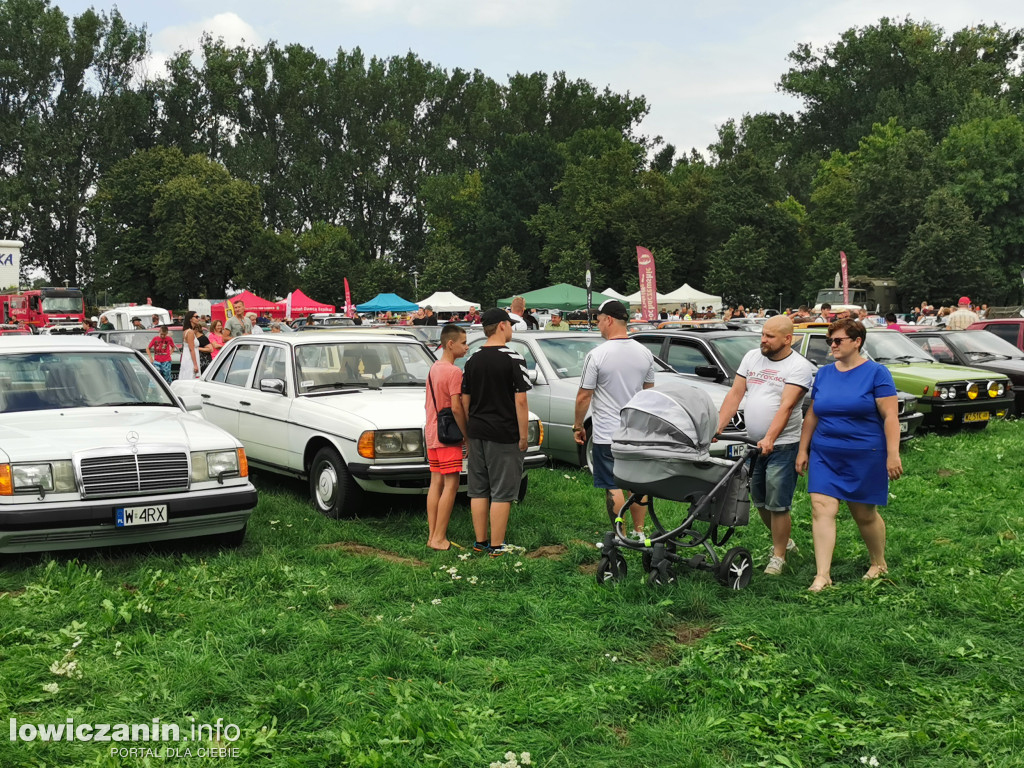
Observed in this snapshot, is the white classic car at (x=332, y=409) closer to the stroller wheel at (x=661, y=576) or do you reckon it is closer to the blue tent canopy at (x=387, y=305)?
the stroller wheel at (x=661, y=576)

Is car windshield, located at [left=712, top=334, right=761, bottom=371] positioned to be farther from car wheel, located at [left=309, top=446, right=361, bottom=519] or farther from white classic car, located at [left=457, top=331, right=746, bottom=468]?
car wheel, located at [left=309, top=446, right=361, bottom=519]

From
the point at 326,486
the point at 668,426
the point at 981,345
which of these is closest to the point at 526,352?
the point at 326,486

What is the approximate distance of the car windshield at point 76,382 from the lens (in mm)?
7270

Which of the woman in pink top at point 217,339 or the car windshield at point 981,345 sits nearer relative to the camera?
the woman in pink top at point 217,339

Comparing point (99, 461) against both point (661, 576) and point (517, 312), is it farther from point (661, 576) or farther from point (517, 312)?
point (517, 312)

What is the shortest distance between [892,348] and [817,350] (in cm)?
152

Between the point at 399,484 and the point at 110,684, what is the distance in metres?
3.74

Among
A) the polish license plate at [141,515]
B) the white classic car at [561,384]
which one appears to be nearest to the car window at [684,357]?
the white classic car at [561,384]

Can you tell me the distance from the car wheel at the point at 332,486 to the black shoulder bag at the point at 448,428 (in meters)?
1.30

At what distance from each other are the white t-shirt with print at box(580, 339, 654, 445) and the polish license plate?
10.2 feet

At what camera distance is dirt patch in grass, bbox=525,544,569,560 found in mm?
7109

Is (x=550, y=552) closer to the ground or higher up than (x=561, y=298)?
closer to the ground

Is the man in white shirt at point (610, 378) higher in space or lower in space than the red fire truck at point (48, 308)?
lower

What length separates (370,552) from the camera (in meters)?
7.23
